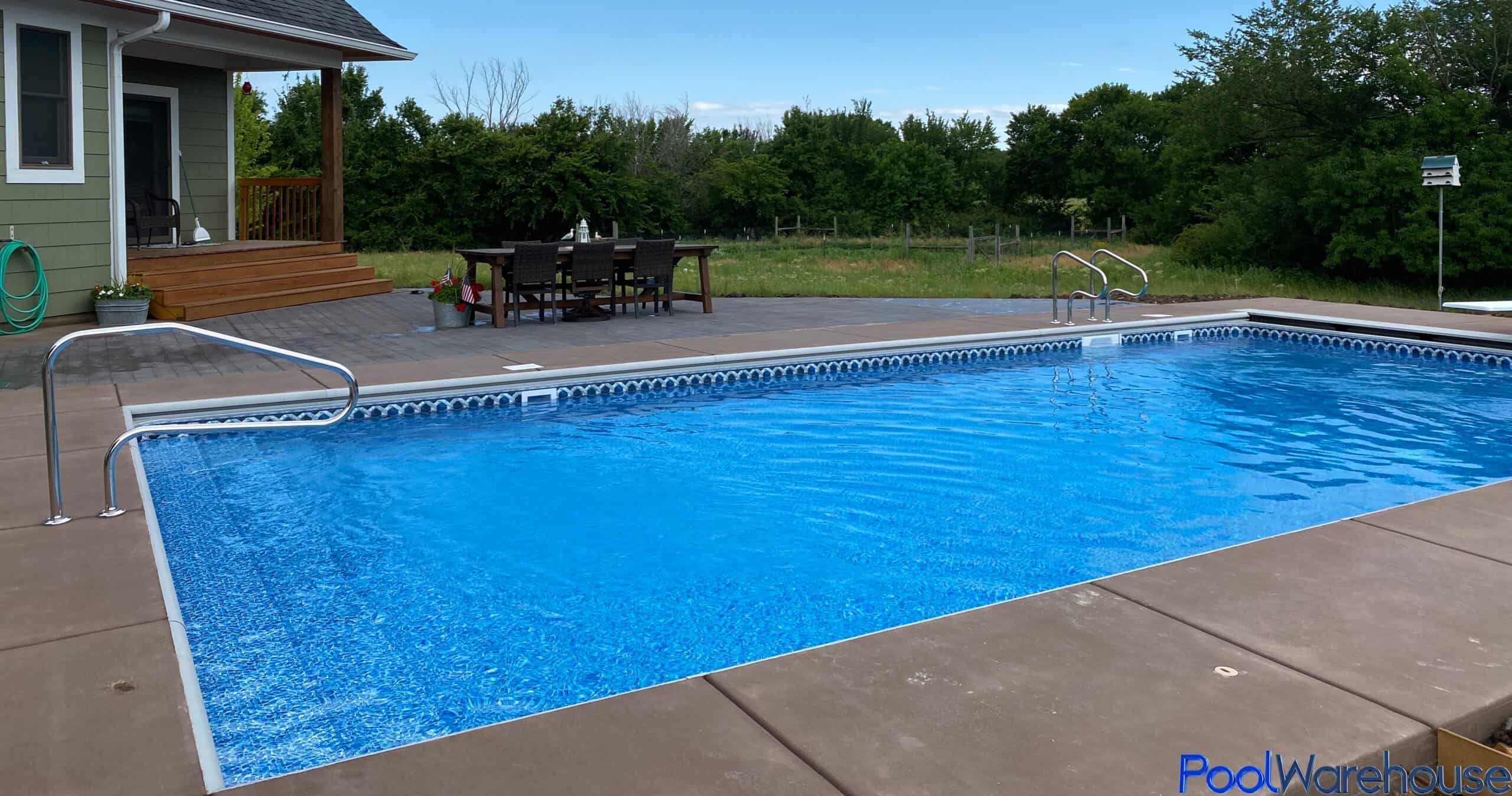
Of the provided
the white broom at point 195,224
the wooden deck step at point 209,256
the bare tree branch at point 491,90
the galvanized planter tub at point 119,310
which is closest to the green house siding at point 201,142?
the white broom at point 195,224

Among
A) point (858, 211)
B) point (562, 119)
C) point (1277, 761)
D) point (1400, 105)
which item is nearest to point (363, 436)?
point (1277, 761)

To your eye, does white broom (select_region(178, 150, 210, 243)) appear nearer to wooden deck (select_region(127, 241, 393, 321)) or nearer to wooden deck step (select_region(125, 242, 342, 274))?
wooden deck (select_region(127, 241, 393, 321))

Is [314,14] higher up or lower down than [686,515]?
higher up

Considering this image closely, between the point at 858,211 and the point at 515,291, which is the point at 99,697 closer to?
the point at 515,291

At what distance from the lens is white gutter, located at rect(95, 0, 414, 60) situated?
10398 millimetres

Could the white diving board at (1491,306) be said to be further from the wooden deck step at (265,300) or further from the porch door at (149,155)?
the porch door at (149,155)

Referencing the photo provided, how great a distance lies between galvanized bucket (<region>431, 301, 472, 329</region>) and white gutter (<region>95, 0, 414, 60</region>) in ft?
11.8

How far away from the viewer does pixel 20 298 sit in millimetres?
10000

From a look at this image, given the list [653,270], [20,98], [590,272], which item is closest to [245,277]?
[20,98]

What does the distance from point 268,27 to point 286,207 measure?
2946 mm

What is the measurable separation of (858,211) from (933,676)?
41169mm

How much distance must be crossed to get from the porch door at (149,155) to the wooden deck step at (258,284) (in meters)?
1.84

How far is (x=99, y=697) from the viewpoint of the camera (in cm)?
276

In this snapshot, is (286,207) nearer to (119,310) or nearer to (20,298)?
(119,310)
